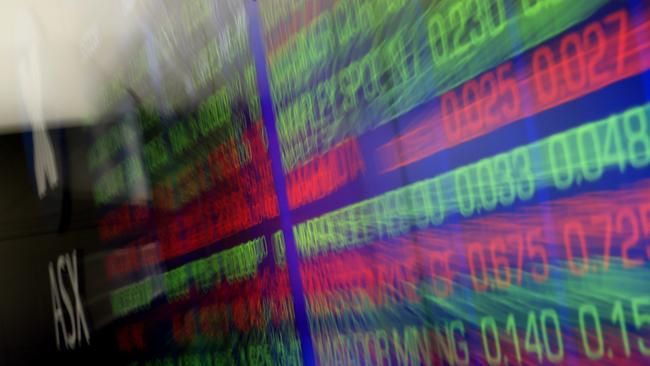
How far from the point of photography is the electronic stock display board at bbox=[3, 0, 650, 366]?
46cm

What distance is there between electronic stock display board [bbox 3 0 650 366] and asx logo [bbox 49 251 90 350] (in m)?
0.28

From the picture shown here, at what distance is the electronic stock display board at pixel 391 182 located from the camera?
0.46 metres

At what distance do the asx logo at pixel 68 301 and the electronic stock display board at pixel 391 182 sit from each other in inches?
11.2

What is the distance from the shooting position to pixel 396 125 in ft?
2.16

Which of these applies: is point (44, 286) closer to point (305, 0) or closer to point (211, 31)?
point (211, 31)

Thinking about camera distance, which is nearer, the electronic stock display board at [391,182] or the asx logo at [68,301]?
the electronic stock display board at [391,182]

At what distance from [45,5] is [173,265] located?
66cm

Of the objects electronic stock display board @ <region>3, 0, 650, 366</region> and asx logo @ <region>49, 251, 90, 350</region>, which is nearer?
electronic stock display board @ <region>3, 0, 650, 366</region>

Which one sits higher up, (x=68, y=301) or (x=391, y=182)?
(x=391, y=182)

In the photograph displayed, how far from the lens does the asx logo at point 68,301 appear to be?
1500 millimetres

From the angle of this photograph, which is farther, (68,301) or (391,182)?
(68,301)

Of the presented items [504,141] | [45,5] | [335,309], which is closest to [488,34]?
[504,141]

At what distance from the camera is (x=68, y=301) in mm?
1521

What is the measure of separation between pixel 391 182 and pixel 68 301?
3.50 ft
